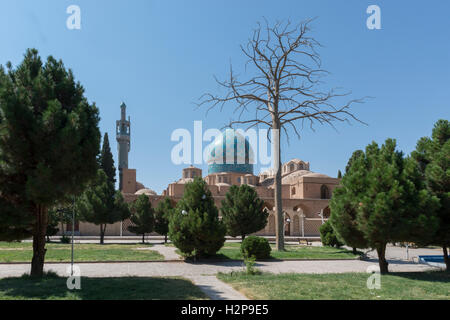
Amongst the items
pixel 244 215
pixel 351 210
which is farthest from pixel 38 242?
pixel 244 215

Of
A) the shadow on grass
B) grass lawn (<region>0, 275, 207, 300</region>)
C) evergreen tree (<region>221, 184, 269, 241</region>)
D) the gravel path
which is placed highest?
evergreen tree (<region>221, 184, 269, 241</region>)

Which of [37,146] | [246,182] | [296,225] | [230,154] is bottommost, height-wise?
[296,225]

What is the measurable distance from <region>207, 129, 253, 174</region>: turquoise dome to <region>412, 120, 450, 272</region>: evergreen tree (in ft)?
142

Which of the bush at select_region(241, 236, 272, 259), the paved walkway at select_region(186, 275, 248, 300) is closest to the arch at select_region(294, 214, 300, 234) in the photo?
the bush at select_region(241, 236, 272, 259)

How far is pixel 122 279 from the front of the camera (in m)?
8.17

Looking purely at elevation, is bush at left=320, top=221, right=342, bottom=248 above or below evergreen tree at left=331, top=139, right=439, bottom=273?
below

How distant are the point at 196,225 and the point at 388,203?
6703mm

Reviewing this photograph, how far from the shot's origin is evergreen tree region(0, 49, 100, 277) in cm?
683

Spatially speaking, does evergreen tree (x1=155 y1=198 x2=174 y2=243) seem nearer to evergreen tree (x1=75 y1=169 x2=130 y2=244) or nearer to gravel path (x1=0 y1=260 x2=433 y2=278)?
evergreen tree (x1=75 y1=169 x2=130 y2=244)

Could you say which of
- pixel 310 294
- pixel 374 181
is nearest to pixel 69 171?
pixel 310 294

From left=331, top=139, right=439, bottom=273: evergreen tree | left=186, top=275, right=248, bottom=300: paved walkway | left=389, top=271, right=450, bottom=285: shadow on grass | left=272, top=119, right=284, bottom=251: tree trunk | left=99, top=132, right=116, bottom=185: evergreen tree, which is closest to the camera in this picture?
left=186, top=275, right=248, bottom=300: paved walkway

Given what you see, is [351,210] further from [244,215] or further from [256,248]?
[244,215]

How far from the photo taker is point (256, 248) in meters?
14.0

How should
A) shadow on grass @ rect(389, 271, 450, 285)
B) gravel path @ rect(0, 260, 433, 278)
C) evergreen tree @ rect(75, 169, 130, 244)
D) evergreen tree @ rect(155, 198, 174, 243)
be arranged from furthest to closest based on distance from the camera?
evergreen tree @ rect(155, 198, 174, 243), evergreen tree @ rect(75, 169, 130, 244), gravel path @ rect(0, 260, 433, 278), shadow on grass @ rect(389, 271, 450, 285)
